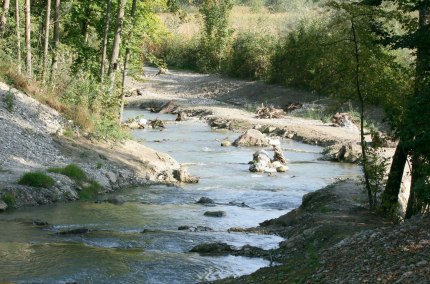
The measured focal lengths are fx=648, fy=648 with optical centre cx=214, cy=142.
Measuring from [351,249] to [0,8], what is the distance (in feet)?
75.6

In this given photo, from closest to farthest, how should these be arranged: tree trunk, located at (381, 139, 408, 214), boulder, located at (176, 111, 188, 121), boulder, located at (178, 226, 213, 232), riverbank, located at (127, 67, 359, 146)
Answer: tree trunk, located at (381, 139, 408, 214), boulder, located at (178, 226, 213, 232), riverbank, located at (127, 67, 359, 146), boulder, located at (176, 111, 188, 121)

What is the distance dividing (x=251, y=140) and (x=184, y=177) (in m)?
10.9

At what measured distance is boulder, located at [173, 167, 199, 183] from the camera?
23.5m

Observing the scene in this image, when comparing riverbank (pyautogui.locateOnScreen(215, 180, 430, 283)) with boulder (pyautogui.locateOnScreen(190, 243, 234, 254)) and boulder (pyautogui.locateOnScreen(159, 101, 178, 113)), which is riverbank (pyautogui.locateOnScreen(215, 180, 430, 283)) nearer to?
boulder (pyautogui.locateOnScreen(190, 243, 234, 254))

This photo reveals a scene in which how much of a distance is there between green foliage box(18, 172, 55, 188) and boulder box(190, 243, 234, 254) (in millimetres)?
6608

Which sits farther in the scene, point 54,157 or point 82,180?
point 54,157

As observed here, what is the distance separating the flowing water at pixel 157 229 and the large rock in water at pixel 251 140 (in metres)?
5.14

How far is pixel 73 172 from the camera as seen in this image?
1986 centimetres

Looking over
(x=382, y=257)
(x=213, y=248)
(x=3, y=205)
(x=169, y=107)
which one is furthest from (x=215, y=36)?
(x=382, y=257)

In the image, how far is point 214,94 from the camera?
2146 inches

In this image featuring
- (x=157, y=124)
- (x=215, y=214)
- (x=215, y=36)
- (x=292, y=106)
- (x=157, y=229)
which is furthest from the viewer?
(x=215, y=36)

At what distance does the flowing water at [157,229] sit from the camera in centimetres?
1167

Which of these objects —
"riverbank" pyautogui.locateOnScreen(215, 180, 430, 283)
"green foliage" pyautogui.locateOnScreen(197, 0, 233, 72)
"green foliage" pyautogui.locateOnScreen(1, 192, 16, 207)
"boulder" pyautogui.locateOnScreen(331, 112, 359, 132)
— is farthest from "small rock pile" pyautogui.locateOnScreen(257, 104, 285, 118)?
"riverbank" pyautogui.locateOnScreen(215, 180, 430, 283)

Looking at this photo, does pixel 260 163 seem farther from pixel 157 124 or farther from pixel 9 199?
pixel 157 124
